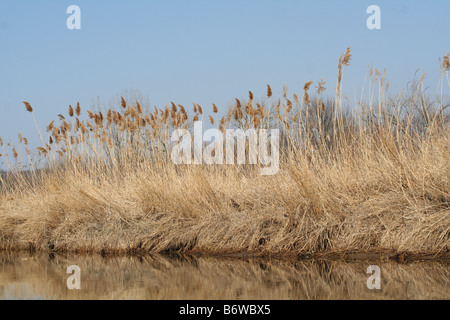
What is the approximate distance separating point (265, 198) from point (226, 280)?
209 centimetres

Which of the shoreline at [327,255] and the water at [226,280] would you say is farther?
the shoreline at [327,255]

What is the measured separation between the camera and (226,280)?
4738 millimetres

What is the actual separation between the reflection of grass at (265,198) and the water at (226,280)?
0.47m

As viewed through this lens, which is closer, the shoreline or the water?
the water

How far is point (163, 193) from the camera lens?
7266mm

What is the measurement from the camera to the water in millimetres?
4102

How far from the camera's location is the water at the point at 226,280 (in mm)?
4102

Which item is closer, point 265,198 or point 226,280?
point 226,280

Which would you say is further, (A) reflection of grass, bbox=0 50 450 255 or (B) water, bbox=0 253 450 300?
(A) reflection of grass, bbox=0 50 450 255

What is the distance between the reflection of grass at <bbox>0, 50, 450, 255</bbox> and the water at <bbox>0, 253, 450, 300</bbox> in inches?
18.4

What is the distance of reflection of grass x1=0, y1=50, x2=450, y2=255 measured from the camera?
5.76 m
